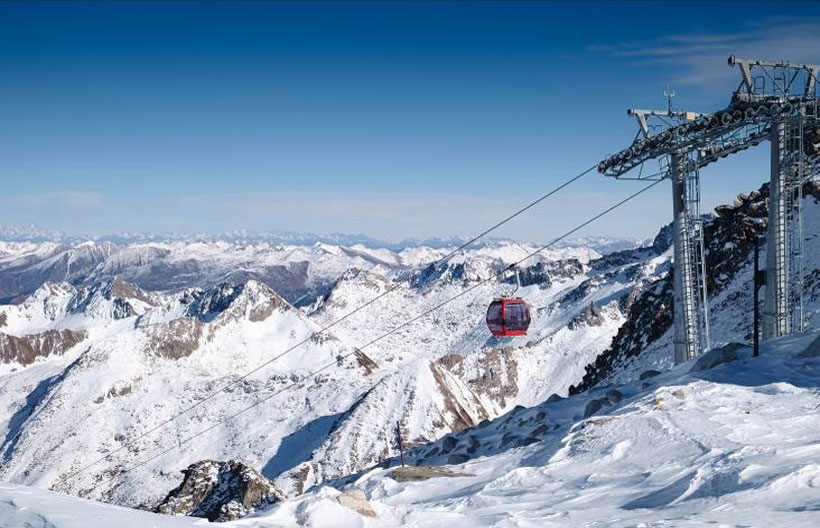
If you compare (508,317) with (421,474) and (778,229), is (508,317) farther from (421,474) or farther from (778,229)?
(421,474)

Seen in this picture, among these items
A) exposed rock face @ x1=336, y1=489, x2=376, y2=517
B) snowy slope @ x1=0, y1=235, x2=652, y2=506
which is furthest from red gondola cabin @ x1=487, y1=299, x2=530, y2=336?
snowy slope @ x1=0, y1=235, x2=652, y2=506

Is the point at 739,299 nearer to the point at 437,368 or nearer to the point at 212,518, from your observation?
the point at 212,518

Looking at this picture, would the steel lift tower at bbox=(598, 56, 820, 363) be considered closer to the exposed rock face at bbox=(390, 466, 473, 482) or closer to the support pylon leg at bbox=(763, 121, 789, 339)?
the support pylon leg at bbox=(763, 121, 789, 339)

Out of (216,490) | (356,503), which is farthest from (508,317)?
(356,503)

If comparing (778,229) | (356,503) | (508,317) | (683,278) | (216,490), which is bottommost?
(216,490)

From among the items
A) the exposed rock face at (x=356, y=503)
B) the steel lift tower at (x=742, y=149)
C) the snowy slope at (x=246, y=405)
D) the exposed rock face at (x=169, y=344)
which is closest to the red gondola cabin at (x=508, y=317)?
the steel lift tower at (x=742, y=149)
